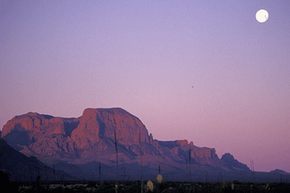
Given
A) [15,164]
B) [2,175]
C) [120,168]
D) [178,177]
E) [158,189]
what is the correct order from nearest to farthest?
[158,189] < [2,175] < [15,164] < [178,177] < [120,168]

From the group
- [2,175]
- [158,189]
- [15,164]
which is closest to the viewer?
[158,189]

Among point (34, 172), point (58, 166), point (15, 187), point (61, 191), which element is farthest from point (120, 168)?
point (15, 187)

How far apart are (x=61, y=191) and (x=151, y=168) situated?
149937mm

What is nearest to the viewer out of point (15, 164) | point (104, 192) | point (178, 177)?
point (104, 192)

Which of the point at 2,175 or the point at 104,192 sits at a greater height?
the point at 2,175

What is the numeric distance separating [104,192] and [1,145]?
87737 millimetres

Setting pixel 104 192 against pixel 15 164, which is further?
pixel 15 164

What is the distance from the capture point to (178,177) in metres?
164

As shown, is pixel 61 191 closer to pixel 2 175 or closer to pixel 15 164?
pixel 2 175

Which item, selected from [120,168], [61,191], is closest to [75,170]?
[120,168]

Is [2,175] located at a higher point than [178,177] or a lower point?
higher

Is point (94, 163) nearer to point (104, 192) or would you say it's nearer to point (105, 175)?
point (105, 175)

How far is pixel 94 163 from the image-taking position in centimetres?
19912

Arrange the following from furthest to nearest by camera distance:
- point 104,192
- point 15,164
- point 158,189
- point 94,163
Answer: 1. point 94,163
2. point 15,164
3. point 104,192
4. point 158,189
